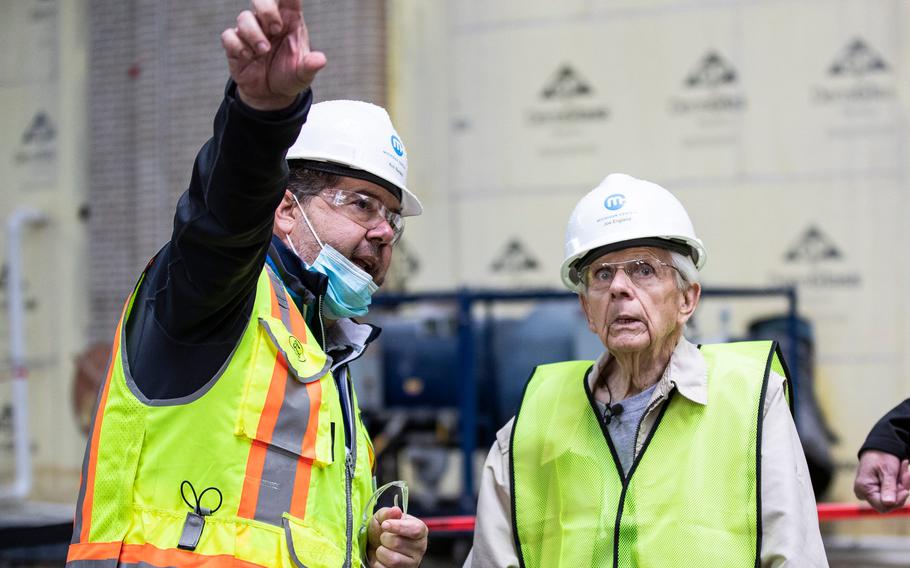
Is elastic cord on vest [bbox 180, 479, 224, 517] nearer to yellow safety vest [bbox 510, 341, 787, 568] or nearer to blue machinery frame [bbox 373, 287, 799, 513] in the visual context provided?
yellow safety vest [bbox 510, 341, 787, 568]

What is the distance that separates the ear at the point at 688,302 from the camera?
265 cm

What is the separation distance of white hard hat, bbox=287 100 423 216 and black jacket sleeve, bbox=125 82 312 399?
67 centimetres

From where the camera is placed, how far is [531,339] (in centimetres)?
679

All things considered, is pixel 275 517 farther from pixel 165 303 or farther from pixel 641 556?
pixel 641 556

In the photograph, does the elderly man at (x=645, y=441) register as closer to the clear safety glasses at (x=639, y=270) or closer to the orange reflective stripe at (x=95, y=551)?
the clear safety glasses at (x=639, y=270)

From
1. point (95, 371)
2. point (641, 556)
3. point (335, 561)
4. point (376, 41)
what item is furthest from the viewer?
point (95, 371)

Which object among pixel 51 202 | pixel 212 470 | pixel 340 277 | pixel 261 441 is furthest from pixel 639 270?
pixel 51 202

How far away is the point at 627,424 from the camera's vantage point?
2596 mm

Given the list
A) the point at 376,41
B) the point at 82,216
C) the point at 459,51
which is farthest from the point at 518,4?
the point at 82,216

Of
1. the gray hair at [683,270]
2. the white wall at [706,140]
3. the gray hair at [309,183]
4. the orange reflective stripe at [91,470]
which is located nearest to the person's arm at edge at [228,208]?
the orange reflective stripe at [91,470]

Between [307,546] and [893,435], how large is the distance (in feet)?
5.83

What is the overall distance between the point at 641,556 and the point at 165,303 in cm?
124

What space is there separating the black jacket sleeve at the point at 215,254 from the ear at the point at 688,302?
3.92 feet

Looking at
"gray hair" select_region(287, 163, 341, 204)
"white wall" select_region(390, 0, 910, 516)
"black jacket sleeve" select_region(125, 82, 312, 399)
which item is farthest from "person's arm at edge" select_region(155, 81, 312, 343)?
"white wall" select_region(390, 0, 910, 516)
